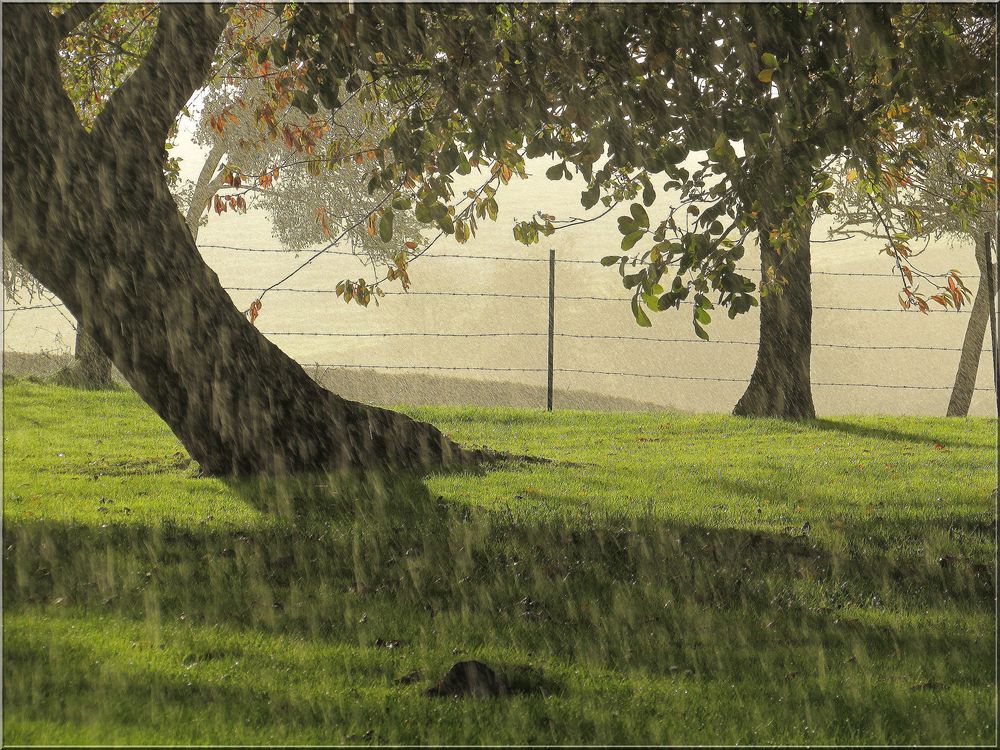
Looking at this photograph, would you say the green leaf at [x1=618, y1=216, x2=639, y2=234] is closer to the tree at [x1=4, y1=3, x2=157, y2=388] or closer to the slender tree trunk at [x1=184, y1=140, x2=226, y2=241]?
the tree at [x1=4, y1=3, x2=157, y2=388]

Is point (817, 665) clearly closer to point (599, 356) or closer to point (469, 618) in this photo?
point (469, 618)

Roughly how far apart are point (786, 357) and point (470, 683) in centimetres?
1061

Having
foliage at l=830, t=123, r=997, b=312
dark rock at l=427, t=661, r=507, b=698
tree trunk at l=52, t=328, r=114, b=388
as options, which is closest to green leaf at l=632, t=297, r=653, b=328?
foliage at l=830, t=123, r=997, b=312

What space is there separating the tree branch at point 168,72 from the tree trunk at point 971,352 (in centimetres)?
1555

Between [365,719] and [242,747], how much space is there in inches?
18.8

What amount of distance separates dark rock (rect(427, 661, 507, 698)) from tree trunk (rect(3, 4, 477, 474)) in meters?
4.64

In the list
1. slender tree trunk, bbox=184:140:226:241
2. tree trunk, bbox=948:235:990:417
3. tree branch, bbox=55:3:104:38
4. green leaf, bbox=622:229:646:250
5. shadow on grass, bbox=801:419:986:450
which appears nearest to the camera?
green leaf, bbox=622:229:646:250

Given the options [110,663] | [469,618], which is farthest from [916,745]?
[110,663]

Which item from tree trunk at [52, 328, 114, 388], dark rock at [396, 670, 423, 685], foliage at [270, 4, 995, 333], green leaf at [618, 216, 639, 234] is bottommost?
dark rock at [396, 670, 423, 685]

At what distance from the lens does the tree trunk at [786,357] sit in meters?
13.5

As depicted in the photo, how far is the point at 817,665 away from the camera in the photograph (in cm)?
430

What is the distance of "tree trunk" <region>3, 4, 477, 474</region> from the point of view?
289 inches

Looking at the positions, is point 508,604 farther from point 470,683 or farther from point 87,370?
point 87,370

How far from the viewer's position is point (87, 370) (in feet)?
51.0
